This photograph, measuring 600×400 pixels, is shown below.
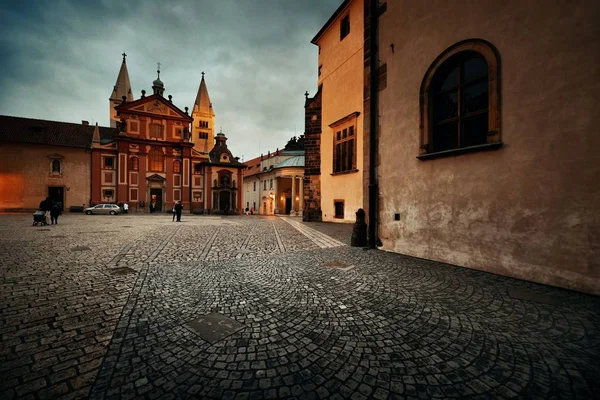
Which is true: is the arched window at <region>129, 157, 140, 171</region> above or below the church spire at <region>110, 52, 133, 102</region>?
below

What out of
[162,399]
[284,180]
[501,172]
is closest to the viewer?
[162,399]

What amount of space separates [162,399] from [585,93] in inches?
271

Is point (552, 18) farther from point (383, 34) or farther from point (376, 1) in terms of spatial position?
point (376, 1)

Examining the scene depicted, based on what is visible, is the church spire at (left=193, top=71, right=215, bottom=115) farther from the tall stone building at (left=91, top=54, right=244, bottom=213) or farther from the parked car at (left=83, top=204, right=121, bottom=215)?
the parked car at (left=83, top=204, right=121, bottom=215)

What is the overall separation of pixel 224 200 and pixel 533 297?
39418 millimetres

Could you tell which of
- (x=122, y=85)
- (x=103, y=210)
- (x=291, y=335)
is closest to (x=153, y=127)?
(x=103, y=210)

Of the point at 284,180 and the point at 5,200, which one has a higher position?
the point at 284,180

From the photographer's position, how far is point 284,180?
154ft

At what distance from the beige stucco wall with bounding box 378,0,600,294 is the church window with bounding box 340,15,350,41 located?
1064cm

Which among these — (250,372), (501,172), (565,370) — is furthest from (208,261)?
(501,172)

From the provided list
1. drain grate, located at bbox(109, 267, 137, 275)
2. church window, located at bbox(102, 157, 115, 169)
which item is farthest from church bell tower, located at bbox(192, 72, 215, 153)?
drain grate, located at bbox(109, 267, 137, 275)

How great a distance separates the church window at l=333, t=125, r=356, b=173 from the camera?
15469 mm

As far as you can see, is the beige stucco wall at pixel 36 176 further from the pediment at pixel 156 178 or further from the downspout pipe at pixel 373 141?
the downspout pipe at pixel 373 141

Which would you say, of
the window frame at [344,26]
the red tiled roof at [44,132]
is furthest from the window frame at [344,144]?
the red tiled roof at [44,132]
